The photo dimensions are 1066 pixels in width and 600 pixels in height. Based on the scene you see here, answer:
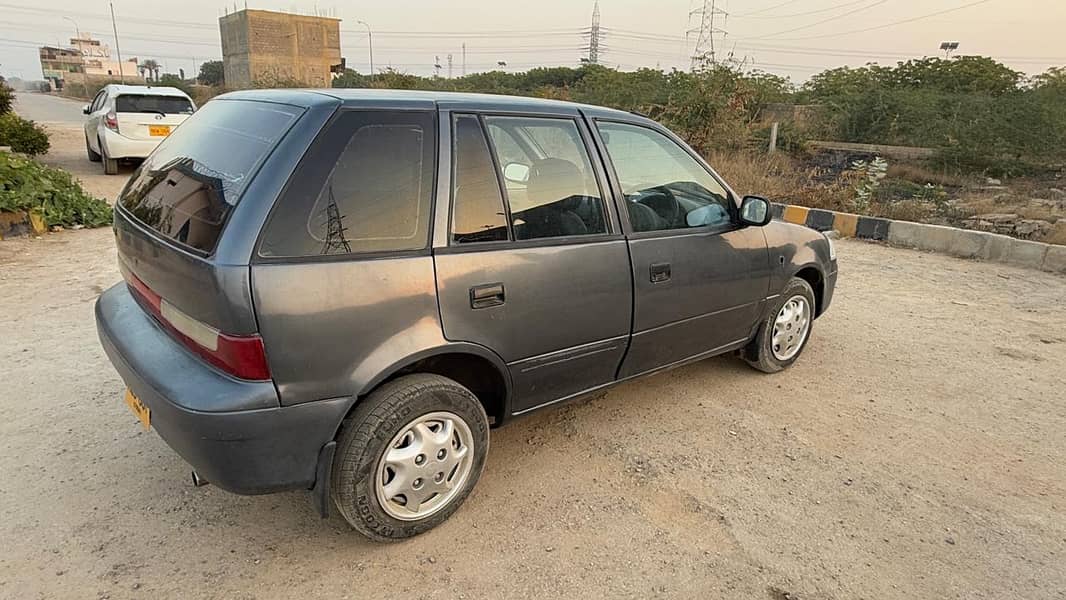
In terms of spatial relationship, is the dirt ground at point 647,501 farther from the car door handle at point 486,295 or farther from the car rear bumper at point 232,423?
the car door handle at point 486,295

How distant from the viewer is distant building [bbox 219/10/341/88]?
205 feet

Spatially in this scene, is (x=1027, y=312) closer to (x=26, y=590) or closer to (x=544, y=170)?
(x=544, y=170)

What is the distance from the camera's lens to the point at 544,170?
284cm

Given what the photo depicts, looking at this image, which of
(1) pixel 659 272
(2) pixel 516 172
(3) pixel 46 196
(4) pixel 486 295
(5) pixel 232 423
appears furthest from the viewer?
(3) pixel 46 196

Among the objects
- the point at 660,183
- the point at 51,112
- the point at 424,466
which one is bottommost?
the point at 424,466

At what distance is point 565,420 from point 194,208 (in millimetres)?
2128

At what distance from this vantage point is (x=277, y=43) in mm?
65000

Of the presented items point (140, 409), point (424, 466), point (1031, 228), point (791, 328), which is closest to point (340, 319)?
point (424, 466)

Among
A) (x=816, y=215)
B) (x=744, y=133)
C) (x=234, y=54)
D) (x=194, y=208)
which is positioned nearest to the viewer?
(x=194, y=208)

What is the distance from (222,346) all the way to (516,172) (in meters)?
1.35

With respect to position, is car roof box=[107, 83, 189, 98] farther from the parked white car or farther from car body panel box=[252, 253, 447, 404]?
car body panel box=[252, 253, 447, 404]

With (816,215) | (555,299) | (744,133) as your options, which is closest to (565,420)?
(555,299)

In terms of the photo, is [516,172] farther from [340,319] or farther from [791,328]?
[791,328]

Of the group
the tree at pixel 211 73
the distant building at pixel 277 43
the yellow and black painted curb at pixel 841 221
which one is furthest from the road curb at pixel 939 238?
the tree at pixel 211 73
